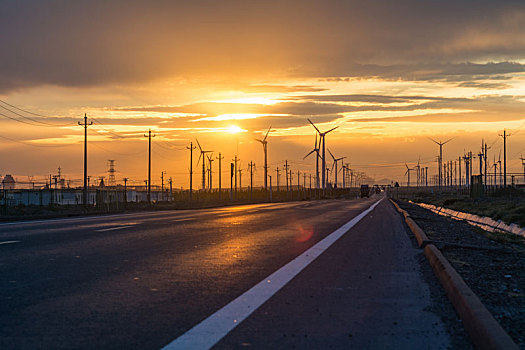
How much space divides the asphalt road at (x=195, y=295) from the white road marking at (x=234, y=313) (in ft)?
0.36

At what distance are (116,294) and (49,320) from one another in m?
1.39

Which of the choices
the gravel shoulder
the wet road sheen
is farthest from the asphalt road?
the gravel shoulder

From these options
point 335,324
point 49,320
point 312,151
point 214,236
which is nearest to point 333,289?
point 335,324

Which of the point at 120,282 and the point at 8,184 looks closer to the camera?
the point at 120,282

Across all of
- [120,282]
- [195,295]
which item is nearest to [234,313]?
[195,295]

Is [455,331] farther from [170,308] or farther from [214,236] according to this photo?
[214,236]

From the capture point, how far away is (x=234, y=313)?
616cm

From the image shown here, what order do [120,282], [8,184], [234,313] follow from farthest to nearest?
1. [8,184]
2. [120,282]
3. [234,313]

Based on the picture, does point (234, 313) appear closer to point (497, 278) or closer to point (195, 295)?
point (195, 295)

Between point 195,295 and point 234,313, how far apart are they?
115 cm

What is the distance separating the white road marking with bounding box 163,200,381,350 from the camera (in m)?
5.04

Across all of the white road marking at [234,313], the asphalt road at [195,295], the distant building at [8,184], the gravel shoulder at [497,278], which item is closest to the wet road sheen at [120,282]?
the asphalt road at [195,295]

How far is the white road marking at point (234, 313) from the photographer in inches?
199

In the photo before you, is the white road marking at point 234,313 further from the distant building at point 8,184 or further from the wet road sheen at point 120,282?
the distant building at point 8,184
